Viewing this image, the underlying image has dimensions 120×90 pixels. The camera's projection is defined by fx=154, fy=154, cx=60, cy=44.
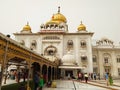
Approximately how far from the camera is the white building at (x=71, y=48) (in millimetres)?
30578

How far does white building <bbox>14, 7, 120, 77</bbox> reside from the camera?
100 ft

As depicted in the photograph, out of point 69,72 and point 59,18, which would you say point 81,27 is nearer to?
point 59,18

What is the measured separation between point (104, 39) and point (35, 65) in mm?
26597

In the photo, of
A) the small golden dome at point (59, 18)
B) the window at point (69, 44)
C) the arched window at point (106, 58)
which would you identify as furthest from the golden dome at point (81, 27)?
the arched window at point (106, 58)

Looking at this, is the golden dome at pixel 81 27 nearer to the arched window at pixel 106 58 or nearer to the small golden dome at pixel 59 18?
the small golden dome at pixel 59 18

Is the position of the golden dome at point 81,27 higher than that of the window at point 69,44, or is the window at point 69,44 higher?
the golden dome at point 81,27

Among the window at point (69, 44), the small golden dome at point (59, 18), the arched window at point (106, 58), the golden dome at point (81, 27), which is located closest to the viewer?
the window at point (69, 44)

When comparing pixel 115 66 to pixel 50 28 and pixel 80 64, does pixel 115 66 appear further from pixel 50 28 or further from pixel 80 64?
pixel 50 28

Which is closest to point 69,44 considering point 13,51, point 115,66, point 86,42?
point 86,42

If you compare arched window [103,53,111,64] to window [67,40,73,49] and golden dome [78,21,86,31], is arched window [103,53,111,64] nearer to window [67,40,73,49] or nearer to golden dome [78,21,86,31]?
golden dome [78,21,86,31]

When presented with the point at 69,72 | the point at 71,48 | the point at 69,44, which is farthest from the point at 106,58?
the point at 69,72

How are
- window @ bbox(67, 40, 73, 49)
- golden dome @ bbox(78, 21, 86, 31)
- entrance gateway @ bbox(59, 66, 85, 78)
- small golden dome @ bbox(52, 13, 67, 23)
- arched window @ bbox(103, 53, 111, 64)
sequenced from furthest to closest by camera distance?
small golden dome @ bbox(52, 13, 67, 23)
arched window @ bbox(103, 53, 111, 64)
golden dome @ bbox(78, 21, 86, 31)
window @ bbox(67, 40, 73, 49)
entrance gateway @ bbox(59, 66, 85, 78)

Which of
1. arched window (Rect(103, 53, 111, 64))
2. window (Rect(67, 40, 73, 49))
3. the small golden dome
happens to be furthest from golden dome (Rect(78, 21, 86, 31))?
arched window (Rect(103, 53, 111, 64))

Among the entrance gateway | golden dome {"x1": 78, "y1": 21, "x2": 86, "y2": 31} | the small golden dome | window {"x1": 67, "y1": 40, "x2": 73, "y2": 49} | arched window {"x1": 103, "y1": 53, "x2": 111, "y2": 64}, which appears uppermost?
the small golden dome
